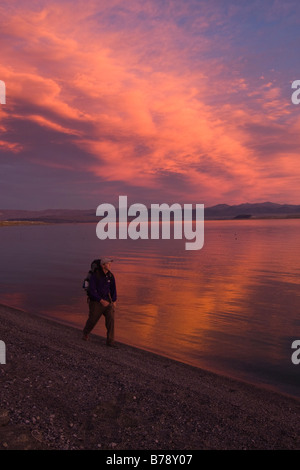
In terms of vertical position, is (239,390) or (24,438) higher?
(24,438)

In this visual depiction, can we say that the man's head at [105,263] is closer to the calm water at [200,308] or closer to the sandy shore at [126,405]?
the sandy shore at [126,405]

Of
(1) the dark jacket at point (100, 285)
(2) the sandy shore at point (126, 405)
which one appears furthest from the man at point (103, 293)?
(2) the sandy shore at point (126, 405)

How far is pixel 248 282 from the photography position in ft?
77.1

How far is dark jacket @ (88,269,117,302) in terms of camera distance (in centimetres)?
1034

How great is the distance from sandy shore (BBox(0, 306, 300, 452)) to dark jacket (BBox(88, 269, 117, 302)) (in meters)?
1.54

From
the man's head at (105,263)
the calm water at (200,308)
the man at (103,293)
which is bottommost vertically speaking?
the calm water at (200,308)

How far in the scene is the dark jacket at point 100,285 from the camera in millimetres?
10344

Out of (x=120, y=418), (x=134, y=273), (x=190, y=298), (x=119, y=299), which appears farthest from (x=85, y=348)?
(x=134, y=273)

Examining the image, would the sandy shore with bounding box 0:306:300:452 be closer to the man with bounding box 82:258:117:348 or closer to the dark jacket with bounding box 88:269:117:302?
the man with bounding box 82:258:117:348

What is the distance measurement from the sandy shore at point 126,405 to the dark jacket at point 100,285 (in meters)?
1.54

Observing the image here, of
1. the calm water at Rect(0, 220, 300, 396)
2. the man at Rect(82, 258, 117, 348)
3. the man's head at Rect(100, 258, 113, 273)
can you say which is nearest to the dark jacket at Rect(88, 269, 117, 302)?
the man at Rect(82, 258, 117, 348)

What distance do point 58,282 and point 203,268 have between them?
12.7m

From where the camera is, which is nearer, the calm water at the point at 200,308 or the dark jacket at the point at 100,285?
the dark jacket at the point at 100,285
